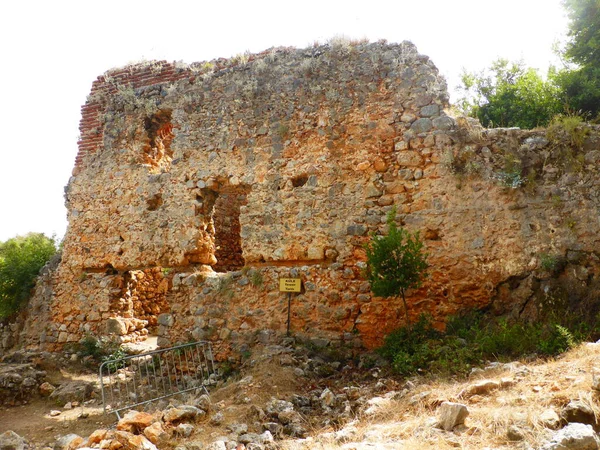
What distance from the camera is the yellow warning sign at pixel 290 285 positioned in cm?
773

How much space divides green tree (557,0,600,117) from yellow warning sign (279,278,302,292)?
25.9 ft

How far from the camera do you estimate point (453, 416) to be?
3629 mm

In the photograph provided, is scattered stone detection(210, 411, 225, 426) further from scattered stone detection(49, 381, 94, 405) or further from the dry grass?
scattered stone detection(49, 381, 94, 405)

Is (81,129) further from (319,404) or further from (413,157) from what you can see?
(319,404)

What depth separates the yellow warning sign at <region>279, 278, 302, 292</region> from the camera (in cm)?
773

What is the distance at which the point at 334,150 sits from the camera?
802 cm

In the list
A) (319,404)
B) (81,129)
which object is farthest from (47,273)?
(319,404)

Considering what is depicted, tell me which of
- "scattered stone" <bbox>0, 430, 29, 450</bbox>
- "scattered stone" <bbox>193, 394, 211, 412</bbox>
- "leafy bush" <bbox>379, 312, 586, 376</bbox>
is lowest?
"scattered stone" <bbox>0, 430, 29, 450</bbox>

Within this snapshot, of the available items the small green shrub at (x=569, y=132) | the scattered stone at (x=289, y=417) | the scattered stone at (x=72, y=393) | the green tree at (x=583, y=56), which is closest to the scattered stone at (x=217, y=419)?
the scattered stone at (x=289, y=417)

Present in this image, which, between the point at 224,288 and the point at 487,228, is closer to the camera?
the point at 487,228

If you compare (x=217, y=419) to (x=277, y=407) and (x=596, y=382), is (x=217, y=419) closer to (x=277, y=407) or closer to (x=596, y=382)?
(x=277, y=407)

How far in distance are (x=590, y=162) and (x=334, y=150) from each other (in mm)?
3700

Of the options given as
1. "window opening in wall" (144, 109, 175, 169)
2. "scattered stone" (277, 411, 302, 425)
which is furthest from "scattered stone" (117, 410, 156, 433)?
"window opening in wall" (144, 109, 175, 169)

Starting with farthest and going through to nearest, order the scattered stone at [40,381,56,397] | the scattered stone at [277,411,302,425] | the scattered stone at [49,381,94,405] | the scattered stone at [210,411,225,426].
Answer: the scattered stone at [40,381,56,397], the scattered stone at [49,381,94,405], the scattered stone at [210,411,225,426], the scattered stone at [277,411,302,425]
